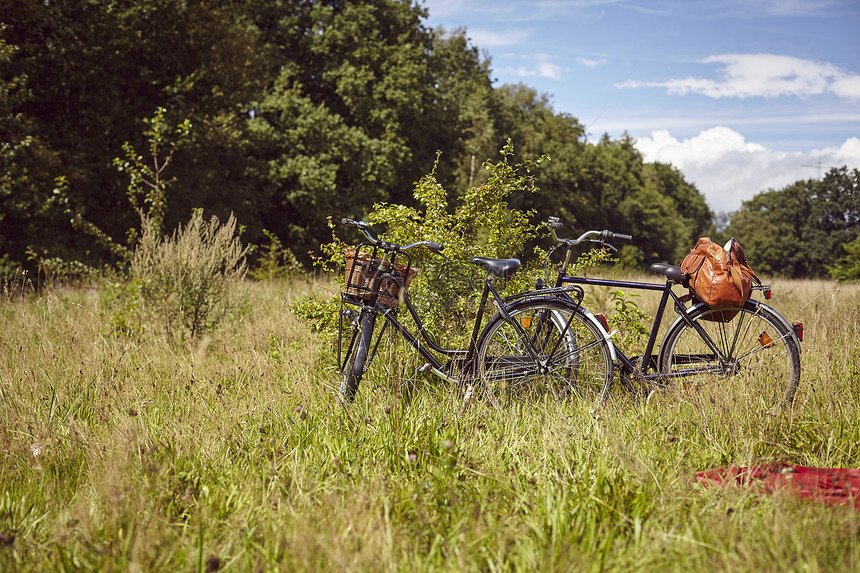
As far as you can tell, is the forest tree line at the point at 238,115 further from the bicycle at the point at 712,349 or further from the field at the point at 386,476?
the field at the point at 386,476

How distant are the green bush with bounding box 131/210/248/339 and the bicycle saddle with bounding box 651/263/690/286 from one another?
171 inches

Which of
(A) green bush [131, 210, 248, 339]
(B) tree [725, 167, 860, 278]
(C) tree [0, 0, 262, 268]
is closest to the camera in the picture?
(A) green bush [131, 210, 248, 339]

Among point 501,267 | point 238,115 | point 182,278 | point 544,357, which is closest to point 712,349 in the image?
point 544,357

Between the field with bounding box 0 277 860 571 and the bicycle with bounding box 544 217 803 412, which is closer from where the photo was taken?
the field with bounding box 0 277 860 571

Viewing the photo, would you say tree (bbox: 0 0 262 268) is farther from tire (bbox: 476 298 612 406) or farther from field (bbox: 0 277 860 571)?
tire (bbox: 476 298 612 406)

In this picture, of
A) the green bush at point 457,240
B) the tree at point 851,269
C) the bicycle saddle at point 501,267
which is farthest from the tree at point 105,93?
the tree at point 851,269

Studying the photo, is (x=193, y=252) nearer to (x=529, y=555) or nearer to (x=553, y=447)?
(x=553, y=447)

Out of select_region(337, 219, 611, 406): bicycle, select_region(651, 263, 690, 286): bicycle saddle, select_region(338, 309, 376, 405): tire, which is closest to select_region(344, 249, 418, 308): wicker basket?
select_region(337, 219, 611, 406): bicycle

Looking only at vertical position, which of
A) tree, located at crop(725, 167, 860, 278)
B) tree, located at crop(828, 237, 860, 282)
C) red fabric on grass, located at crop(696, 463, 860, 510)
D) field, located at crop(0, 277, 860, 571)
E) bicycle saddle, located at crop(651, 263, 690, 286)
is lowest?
field, located at crop(0, 277, 860, 571)

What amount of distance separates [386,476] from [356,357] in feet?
3.80

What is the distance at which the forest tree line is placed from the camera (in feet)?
46.1

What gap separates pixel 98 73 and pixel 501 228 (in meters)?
14.6

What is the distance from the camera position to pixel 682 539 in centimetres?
222

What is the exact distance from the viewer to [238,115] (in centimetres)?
1895
